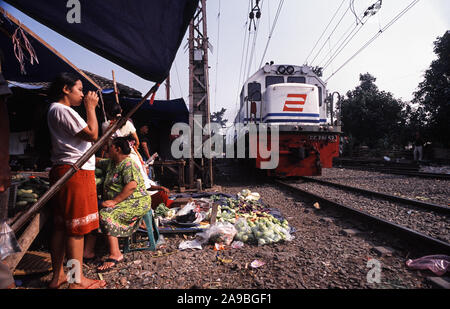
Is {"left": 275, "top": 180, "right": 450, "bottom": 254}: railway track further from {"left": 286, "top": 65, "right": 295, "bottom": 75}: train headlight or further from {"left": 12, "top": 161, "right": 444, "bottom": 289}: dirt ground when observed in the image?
{"left": 286, "top": 65, "right": 295, "bottom": 75}: train headlight

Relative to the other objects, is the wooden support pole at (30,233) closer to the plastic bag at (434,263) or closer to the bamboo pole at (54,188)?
the bamboo pole at (54,188)

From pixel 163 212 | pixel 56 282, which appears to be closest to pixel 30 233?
pixel 56 282

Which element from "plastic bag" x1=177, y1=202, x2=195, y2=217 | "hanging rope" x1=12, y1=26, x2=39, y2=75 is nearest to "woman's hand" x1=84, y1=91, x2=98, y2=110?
"hanging rope" x1=12, y1=26, x2=39, y2=75

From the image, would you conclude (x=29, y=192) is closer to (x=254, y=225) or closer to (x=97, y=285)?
(x=97, y=285)

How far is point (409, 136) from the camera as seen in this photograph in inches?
827

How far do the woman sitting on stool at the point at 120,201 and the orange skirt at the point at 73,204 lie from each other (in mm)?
531

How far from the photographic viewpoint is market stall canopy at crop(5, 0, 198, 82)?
1875mm

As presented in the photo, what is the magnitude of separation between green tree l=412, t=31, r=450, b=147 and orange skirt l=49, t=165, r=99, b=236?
2185 centimetres

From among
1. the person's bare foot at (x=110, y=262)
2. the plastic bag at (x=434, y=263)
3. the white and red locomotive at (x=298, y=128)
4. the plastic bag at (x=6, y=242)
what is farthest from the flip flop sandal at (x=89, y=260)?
the white and red locomotive at (x=298, y=128)

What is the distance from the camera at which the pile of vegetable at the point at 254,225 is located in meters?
3.14

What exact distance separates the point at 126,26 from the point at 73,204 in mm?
1581

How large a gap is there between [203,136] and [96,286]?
→ 5.39 meters

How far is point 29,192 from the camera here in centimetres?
276
